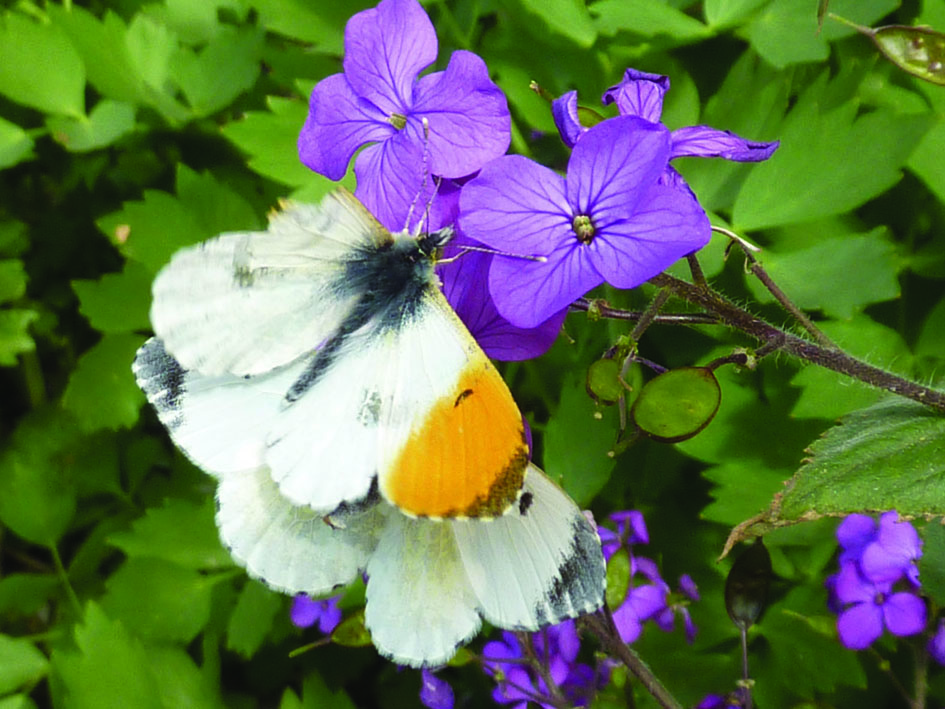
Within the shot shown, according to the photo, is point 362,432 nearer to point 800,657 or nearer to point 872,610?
point 872,610

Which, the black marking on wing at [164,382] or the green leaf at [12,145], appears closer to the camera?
the black marking on wing at [164,382]

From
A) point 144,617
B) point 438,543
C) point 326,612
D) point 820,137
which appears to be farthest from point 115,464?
point 820,137

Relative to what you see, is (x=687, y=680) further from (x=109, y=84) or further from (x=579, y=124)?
(x=109, y=84)

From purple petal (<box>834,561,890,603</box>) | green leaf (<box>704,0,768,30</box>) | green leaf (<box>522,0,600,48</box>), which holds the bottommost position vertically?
purple petal (<box>834,561,890,603</box>)

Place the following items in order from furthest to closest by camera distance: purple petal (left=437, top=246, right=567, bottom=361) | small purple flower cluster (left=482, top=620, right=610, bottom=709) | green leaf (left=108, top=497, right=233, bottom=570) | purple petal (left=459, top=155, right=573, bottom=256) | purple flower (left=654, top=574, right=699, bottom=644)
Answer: green leaf (left=108, top=497, right=233, bottom=570)
purple flower (left=654, top=574, right=699, bottom=644)
small purple flower cluster (left=482, top=620, right=610, bottom=709)
purple petal (left=437, top=246, right=567, bottom=361)
purple petal (left=459, top=155, right=573, bottom=256)

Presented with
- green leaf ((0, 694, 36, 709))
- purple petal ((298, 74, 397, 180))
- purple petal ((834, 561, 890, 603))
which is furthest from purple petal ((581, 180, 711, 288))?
green leaf ((0, 694, 36, 709))

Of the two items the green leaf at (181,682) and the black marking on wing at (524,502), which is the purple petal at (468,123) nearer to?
the black marking on wing at (524,502)

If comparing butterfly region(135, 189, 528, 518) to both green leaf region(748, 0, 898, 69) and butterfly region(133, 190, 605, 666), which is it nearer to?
butterfly region(133, 190, 605, 666)

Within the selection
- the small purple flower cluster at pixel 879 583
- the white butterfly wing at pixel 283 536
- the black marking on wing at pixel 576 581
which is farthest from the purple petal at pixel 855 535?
the white butterfly wing at pixel 283 536
